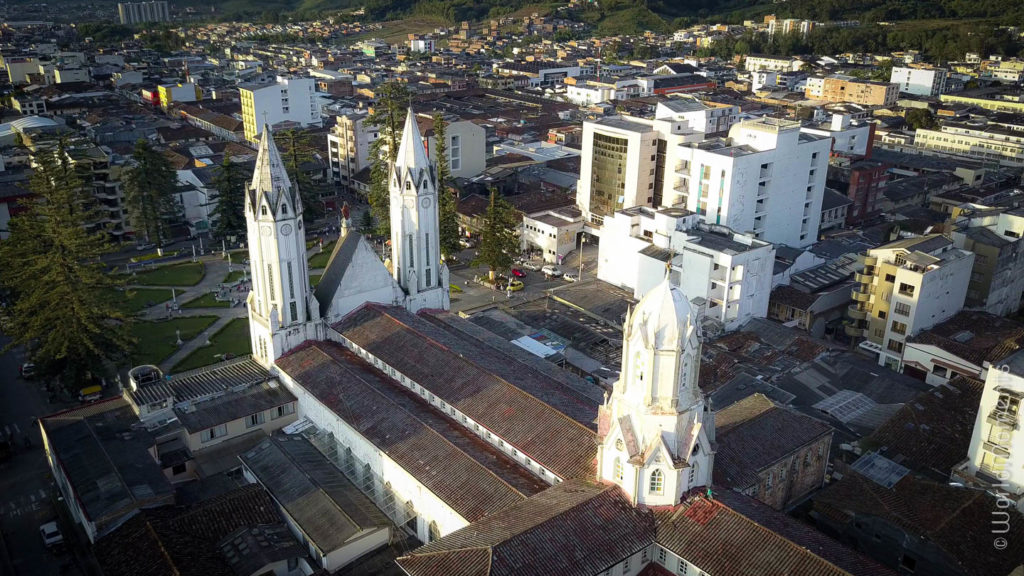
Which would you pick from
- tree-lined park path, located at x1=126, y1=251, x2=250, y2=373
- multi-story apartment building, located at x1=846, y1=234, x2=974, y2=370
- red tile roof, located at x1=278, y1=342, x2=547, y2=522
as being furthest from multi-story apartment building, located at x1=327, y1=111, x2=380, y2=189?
multi-story apartment building, located at x1=846, y1=234, x2=974, y2=370

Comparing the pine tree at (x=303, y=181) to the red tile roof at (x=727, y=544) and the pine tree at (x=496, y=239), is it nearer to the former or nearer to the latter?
the pine tree at (x=496, y=239)

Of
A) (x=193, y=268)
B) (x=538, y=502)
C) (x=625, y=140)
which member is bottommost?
(x=193, y=268)

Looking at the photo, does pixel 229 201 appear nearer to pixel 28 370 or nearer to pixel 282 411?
pixel 28 370

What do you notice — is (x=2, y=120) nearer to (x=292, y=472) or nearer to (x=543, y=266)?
(x=543, y=266)

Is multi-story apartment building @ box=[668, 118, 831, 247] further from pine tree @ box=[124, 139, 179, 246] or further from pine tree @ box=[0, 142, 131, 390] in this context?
pine tree @ box=[124, 139, 179, 246]

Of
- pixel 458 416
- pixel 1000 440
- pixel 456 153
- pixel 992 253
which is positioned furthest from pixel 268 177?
pixel 456 153

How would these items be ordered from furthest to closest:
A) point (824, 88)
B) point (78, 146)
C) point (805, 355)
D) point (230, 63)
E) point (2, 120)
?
point (230, 63)
point (824, 88)
point (2, 120)
point (78, 146)
point (805, 355)

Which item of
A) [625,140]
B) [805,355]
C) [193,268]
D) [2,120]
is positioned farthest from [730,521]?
[2,120]
